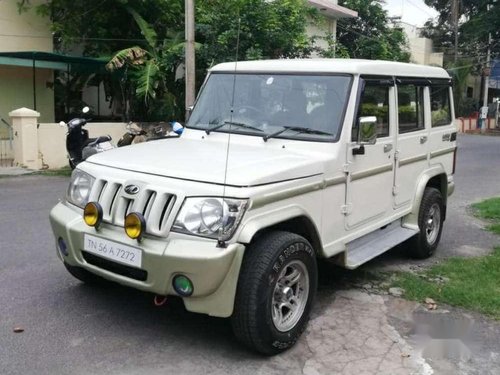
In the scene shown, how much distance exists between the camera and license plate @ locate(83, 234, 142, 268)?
3621mm

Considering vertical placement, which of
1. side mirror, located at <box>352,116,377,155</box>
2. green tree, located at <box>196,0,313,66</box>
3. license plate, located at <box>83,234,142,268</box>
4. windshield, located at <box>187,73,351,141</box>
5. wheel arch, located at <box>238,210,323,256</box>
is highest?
green tree, located at <box>196,0,313,66</box>

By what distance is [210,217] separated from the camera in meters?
3.51

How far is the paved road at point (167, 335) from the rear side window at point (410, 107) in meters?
1.50

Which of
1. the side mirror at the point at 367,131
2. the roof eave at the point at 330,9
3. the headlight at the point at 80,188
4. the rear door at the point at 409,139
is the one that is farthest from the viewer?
the roof eave at the point at 330,9

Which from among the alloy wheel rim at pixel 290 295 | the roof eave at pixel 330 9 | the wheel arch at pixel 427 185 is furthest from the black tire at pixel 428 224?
the roof eave at pixel 330 9

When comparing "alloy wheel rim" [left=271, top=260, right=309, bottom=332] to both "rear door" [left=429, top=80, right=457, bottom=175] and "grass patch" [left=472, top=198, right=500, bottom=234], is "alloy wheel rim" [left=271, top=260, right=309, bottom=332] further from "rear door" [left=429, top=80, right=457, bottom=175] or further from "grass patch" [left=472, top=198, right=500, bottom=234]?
"grass patch" [left=472, top=198, right=500, bottom=234]

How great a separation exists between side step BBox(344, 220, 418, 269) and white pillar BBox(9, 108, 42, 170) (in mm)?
9246

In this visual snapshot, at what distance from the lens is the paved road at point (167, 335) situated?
3.67 metres

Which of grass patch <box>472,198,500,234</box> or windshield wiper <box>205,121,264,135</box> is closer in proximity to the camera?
windshield wiper <box>205,121,264,135</box>

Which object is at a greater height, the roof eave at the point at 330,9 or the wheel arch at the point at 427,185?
the roof eave at the point at 330,9

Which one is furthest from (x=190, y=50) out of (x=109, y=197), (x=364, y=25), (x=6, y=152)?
(x=364, y=25)

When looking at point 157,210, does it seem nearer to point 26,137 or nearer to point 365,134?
point 365,134

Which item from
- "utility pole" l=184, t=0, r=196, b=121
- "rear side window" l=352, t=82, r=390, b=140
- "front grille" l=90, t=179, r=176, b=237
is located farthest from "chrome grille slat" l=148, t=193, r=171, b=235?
"utility pole" l=184, t=0, r=196, b=121

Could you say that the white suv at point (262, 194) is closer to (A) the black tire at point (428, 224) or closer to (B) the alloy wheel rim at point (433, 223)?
(A) the black tire at point (428, 224)
